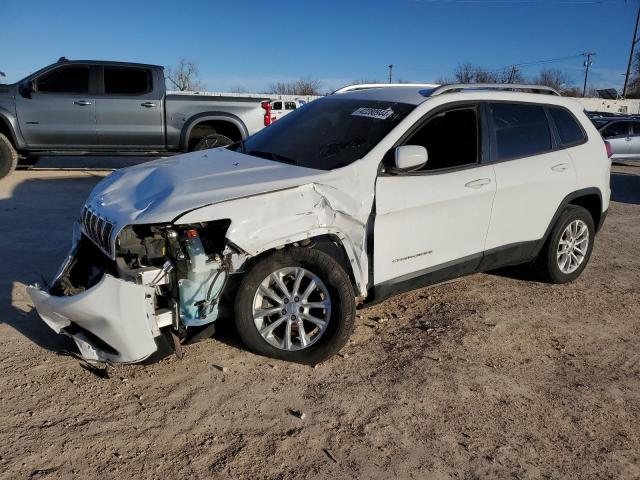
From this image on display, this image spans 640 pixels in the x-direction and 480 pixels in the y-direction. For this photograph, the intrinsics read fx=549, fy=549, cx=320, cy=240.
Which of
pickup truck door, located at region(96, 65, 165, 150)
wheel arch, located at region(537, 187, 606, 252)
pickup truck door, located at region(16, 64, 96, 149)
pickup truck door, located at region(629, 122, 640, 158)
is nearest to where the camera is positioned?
wheel arch, located at region(537, 187, 606, 252)

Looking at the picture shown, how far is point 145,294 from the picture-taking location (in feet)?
10.2

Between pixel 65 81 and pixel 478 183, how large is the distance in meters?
8.10

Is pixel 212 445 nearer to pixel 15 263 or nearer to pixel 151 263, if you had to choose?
pixel 151 263

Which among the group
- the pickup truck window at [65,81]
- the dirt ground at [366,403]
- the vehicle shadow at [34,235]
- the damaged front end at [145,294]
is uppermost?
the pickup truck window at [65,81]

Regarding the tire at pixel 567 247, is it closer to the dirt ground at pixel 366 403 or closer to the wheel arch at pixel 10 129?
the dirt ground at pixel 366 403

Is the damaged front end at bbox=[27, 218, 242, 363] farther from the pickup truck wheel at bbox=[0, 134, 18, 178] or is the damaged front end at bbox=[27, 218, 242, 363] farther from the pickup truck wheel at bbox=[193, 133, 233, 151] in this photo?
the pickup truck wheel at bbox=[0, 134, 18, 178]

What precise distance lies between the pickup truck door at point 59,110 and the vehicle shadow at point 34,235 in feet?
2.44

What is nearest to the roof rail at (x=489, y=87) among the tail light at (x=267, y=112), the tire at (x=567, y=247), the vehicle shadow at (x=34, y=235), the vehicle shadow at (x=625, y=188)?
the tire at (x=567, y=247)

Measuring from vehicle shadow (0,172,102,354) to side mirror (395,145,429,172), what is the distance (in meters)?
2.56

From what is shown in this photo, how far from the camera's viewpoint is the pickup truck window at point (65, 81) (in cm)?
949

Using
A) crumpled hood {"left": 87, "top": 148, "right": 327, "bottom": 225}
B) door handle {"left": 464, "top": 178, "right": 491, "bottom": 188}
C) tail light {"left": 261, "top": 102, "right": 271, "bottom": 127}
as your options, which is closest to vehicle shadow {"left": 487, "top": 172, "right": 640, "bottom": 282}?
door handle {"left": 464, "top": 178, "right": 491, "bottom": 188}

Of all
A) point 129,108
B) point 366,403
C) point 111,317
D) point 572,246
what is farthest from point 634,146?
point 111,317

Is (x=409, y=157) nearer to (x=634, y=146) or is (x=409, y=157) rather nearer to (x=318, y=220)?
(x=318, y=220)

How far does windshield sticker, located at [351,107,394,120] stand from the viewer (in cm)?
423
